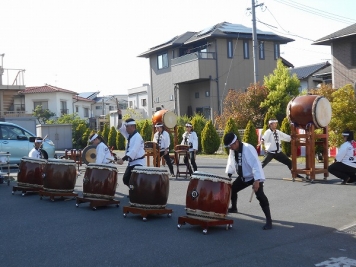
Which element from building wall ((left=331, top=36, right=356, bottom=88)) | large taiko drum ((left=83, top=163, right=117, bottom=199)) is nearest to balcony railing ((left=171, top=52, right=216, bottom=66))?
building wall ((left=331, top=36, right=356, bottom=88))

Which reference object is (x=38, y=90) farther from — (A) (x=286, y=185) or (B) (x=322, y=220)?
(B) (x=322, y=220)

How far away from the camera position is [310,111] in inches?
547

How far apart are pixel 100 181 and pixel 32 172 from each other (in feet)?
10.6

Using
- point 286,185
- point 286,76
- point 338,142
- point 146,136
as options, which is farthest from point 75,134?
point 286,185

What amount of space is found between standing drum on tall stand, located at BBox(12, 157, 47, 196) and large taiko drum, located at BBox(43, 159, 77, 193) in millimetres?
1012

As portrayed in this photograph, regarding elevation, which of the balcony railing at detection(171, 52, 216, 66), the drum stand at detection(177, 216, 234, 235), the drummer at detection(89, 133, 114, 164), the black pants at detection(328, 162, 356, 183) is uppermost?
the balcony railing at detection(171, 52, 216, 66)

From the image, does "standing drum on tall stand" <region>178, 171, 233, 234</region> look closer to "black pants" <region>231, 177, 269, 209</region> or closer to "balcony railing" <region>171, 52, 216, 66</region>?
"black pants" <region>231, 177, 269, 209</region>

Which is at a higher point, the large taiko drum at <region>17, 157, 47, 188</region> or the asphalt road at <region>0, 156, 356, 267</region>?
the large taiko drum at <region>17, 157, 47, 188</region>

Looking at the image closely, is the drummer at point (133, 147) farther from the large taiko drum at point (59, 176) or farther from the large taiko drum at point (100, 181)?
the large taiko drum at point (59, 176)

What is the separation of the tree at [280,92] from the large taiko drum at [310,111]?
15.0m

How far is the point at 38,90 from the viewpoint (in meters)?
50.0

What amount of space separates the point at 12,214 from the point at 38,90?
1638 inches

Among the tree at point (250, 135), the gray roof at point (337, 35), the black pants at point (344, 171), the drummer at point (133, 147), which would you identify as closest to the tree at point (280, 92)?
the gray roof at point (337, 35)

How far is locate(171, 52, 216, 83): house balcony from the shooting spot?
35750 mm
